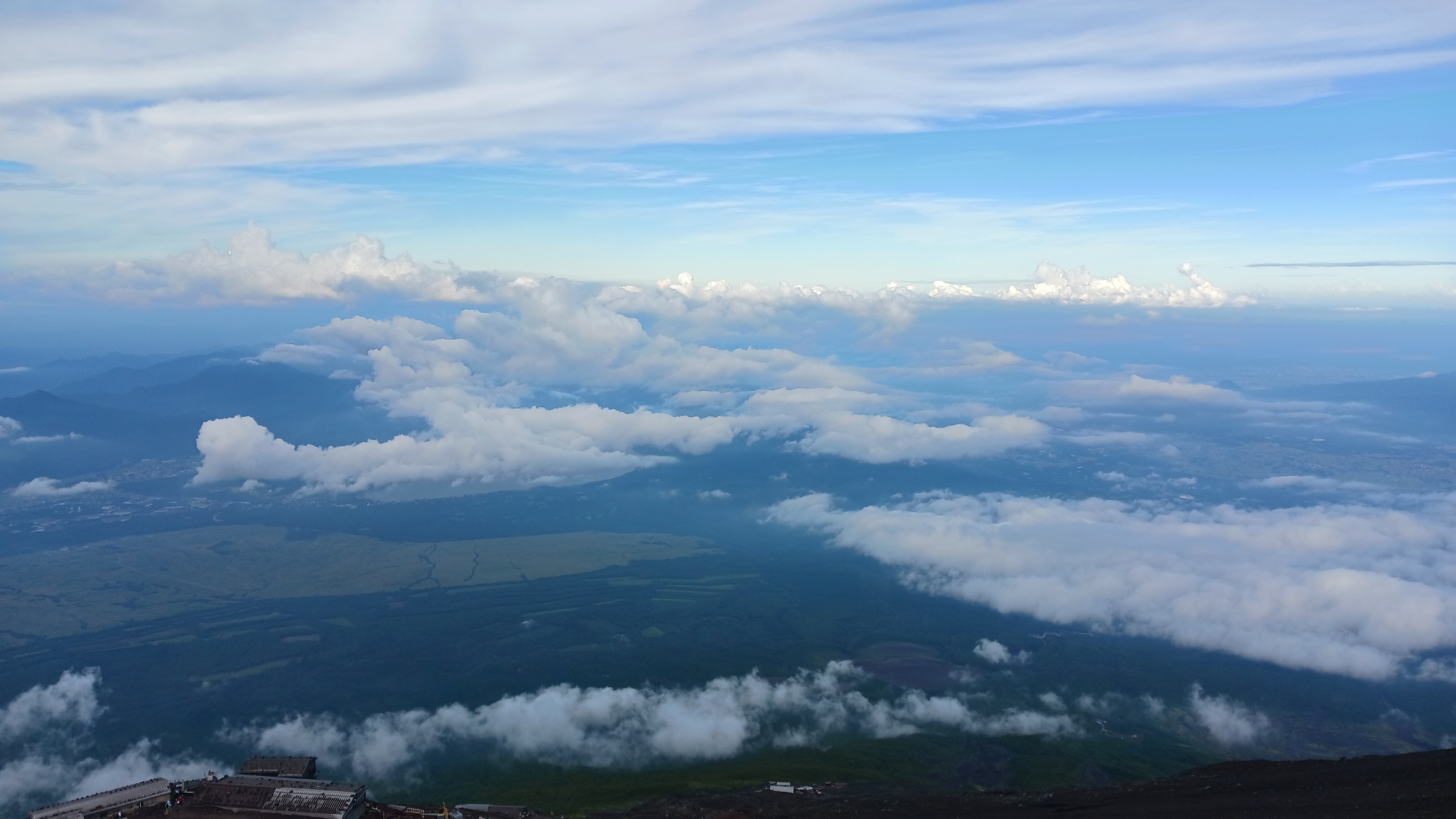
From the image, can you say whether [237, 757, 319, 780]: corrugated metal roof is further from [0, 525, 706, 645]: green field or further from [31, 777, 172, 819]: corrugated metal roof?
[0, 525, 706, 645]: green field

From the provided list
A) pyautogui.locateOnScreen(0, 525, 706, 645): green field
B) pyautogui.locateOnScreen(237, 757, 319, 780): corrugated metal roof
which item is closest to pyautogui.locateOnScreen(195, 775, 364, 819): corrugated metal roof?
pyautogui.locateOnScreen(237, 757, 319, 780): corrugated metal roof

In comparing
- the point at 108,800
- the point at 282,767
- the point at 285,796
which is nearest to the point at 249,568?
the point at 282,767

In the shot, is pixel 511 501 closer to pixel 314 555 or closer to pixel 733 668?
pixel 314 555

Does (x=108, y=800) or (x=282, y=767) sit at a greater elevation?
(x=108, y=800)

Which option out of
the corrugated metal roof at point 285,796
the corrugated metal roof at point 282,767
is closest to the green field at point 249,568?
the corrugated metal roof at point 282,767

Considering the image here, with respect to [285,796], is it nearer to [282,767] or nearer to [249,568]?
[282,767]

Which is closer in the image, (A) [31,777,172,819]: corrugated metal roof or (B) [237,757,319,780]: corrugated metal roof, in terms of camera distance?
(A) [31,777,172,819]: corrugated metal roof

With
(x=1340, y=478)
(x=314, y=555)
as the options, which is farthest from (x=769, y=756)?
(x=1340, y=478)

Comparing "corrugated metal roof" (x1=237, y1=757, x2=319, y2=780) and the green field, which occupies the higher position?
the green field
